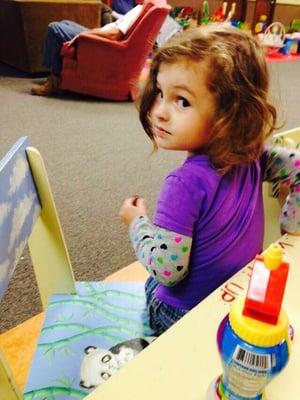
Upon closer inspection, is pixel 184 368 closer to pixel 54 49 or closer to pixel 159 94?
pixel 159 94

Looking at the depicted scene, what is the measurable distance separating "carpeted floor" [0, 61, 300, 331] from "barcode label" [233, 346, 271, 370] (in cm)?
48

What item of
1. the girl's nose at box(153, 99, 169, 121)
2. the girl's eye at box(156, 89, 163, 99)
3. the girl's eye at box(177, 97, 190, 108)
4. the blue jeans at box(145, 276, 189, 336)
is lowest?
the blue jeans at box(145, 276, 189, 336)

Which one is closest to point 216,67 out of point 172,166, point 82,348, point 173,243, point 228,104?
point 228,104

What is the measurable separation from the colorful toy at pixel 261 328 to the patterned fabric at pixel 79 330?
1.28 feet

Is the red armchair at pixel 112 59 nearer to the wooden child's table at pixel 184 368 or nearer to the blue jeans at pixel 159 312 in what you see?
the blue jeans at pixel 159 312

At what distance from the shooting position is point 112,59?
9.98 feet

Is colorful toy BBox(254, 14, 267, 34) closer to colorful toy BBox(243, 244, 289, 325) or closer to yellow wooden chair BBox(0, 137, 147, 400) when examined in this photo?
yellow wooden chair BBox(0, 137, 147, 400)

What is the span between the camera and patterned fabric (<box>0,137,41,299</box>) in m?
0.65

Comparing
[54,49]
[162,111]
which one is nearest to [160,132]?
[162,111]

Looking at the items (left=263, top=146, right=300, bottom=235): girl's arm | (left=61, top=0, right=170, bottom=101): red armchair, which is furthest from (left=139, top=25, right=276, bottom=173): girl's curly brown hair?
(left=61, top=0, right=170, bottom=101): red armchair

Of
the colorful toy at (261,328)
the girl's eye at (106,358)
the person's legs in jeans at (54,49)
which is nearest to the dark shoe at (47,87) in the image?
the person's legs in jeans at (54,49)

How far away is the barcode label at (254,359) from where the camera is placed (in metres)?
0.34

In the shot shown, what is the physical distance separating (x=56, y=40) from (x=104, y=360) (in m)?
2.88

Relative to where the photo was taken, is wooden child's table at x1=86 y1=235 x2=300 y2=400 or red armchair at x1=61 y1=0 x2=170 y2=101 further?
red armchair at x1=61 y1=0 x2=170 y2=101
